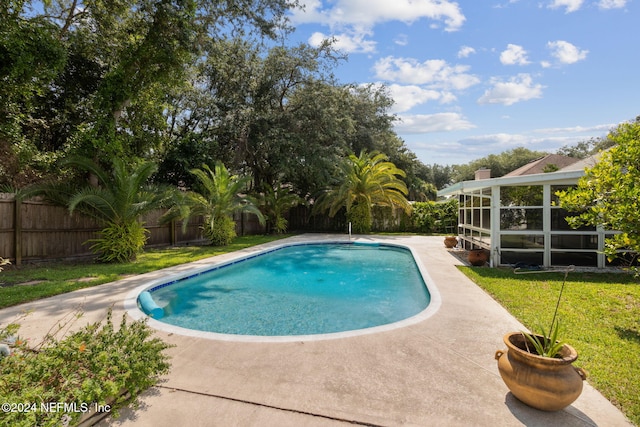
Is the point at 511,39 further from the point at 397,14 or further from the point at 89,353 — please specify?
the point at 89,353

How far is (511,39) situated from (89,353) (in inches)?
520

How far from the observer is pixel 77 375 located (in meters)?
2.56

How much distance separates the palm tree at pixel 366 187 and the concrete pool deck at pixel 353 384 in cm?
1340

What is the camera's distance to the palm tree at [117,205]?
895 cm

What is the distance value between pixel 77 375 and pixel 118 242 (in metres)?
7.90

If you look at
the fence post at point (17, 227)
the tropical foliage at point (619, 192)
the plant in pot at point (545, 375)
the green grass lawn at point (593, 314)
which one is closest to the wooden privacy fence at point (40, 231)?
the fence post at point (17, 227)

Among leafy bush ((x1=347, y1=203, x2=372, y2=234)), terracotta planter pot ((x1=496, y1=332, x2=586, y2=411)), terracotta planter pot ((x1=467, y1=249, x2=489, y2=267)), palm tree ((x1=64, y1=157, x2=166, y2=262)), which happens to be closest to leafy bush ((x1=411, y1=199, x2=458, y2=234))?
leafy bush ((x1=347, y1=203, x2=372, y2=234))

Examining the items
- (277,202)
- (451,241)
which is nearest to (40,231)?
(277,202)

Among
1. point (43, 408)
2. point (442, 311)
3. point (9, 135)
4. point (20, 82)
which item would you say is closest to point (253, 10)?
point (20, 82)

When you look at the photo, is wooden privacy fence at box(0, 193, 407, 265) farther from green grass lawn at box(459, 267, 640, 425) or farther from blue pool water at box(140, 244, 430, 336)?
green grass lawn at box(459, 267, 640, 425)

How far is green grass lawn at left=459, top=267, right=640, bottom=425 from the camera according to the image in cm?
303

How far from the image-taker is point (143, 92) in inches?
460

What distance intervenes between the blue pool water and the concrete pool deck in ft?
4.53

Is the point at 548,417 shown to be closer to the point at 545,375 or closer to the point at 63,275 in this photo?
the point at 545,375
